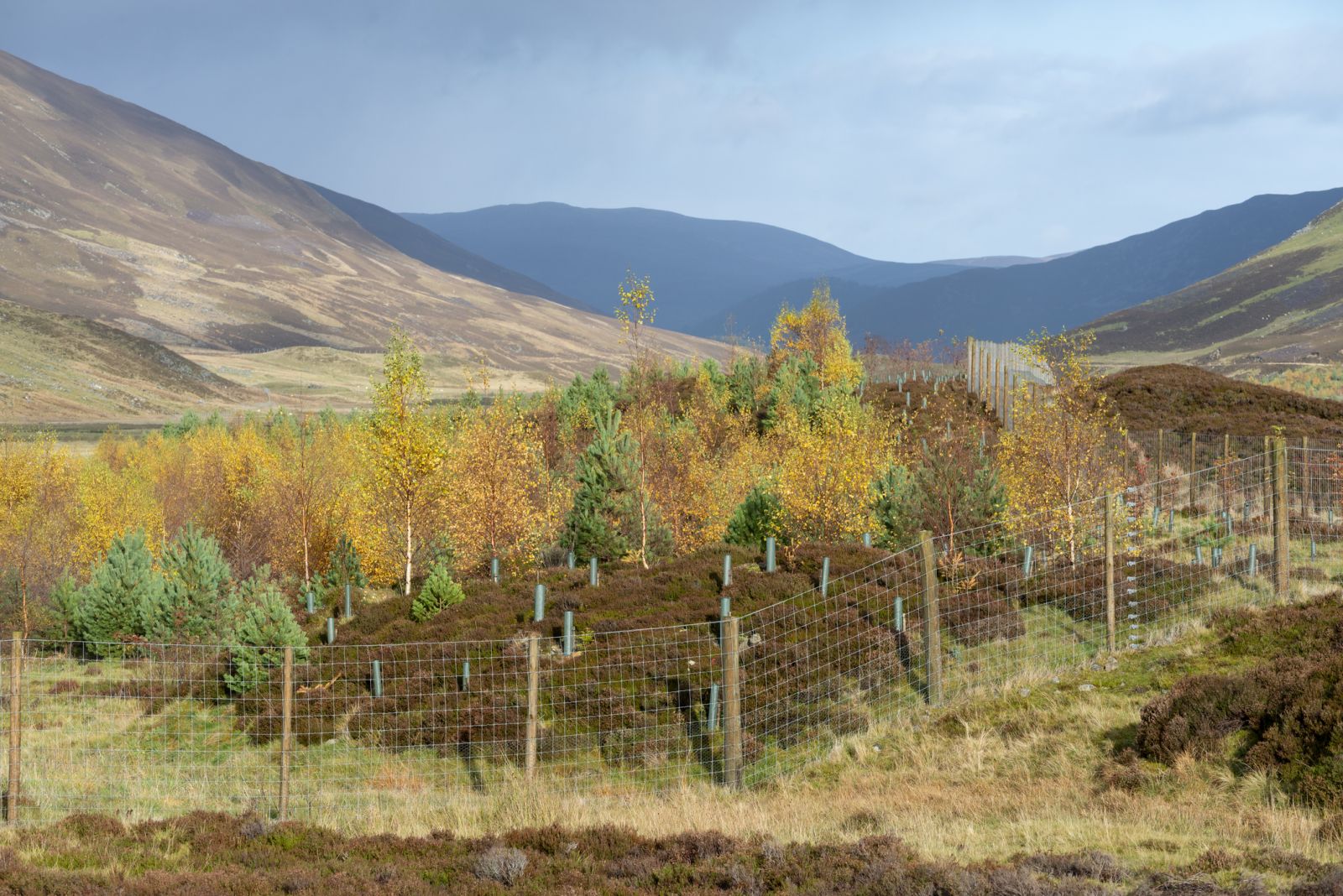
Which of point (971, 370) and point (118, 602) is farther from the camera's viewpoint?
point (971, 370)

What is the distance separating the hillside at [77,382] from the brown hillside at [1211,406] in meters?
153

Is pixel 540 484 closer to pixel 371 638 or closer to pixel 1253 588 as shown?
pixel 371 638

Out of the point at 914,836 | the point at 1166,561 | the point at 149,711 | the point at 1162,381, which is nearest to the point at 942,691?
the point at 914,836

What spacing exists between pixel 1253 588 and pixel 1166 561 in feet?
8.84

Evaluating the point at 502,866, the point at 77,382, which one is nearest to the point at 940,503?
the point at 502,866

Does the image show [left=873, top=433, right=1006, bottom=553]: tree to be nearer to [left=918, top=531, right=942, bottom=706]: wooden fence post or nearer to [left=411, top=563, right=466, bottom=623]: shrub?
[left=918, top=531, right=942, bottom=706]: wooden fence post

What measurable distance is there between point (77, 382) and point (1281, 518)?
646ft

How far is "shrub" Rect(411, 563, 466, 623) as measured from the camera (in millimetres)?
24250

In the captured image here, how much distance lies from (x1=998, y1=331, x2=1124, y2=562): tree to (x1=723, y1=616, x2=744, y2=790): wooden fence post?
1184cm

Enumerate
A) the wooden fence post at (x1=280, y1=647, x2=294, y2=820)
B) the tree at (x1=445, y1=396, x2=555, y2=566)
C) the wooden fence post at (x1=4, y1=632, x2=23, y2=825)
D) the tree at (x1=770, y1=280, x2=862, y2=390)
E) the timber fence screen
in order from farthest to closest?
the tree at (x1=770, y1=280, x2=862, y2=390) → the tree at (x1=445, y1=396, x2=555, y2=566) → the timber fence screen → the wooden fence post at (x1=280, y1=647, x2=294, y2=820) → the wooden fence post at (x1=4, y1=632, x2=23, y2=825)

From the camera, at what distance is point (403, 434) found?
32.3m

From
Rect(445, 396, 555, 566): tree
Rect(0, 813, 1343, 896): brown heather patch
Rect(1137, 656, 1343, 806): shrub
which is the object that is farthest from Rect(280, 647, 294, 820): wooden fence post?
Rect(445, 396, 555, 566): tree

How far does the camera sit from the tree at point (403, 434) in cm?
3228

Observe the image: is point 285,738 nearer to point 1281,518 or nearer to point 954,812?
point 954,812
